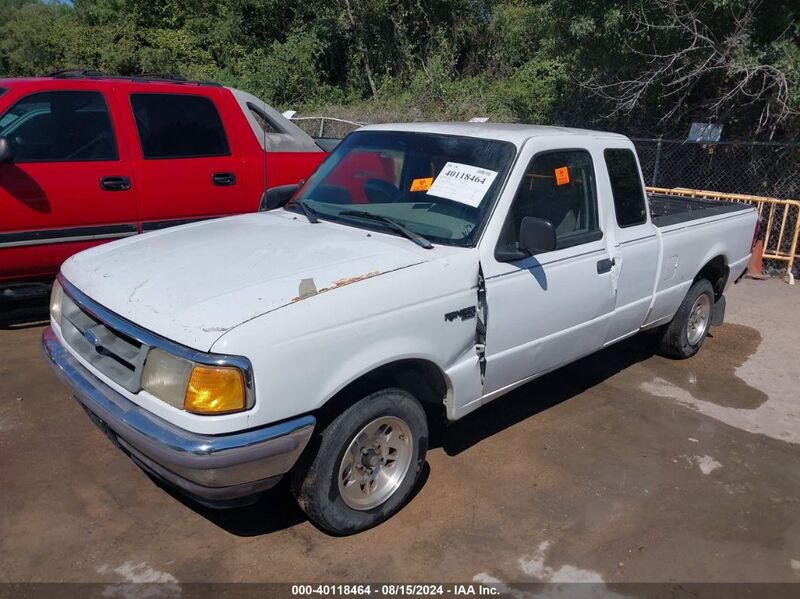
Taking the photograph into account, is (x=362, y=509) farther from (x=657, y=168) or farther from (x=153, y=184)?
(x=657, y=168)

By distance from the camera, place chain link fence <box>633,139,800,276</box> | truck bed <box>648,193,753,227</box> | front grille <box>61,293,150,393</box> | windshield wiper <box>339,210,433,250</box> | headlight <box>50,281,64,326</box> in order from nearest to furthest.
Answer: front grille <box>61,293,150,393</box> < windshield wiper <box>339,210,433,250</box> < headlight <box>50,281,64,326</box> < truck bed <box>648,193,753,227</box> < chain link fence <box>633,139,800,276</box>

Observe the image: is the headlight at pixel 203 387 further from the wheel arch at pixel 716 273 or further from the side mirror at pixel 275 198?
the wheel arch at pixel 716 273

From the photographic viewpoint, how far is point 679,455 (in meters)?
4.36

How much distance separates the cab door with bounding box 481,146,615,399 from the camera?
12.1 feet

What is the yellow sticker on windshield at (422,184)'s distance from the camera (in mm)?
3966

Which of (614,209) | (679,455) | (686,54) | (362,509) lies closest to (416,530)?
(362,509)

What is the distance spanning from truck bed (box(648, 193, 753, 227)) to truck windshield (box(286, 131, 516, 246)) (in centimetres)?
186

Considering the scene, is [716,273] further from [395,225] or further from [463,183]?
[395,225]

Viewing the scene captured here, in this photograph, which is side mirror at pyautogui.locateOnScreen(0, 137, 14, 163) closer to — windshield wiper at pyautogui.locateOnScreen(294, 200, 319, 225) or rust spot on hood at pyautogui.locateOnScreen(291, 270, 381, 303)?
windshield wiper at pyautogui.locateOnScreen(294, 200, 319, 225)

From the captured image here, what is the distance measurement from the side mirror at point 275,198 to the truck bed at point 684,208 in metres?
2.65

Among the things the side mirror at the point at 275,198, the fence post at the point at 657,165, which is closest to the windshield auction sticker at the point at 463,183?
the side mirror at the point at 275,198

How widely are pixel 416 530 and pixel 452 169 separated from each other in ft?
6.37

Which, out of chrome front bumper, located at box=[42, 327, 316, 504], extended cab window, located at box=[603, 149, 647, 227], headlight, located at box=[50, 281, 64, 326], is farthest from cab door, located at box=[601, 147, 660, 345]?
headlight, located at box=[50, 281, 64, 326]

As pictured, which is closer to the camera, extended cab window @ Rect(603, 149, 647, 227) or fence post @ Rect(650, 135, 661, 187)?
extended cab window @ Rect(603, 149, 647, 227)
